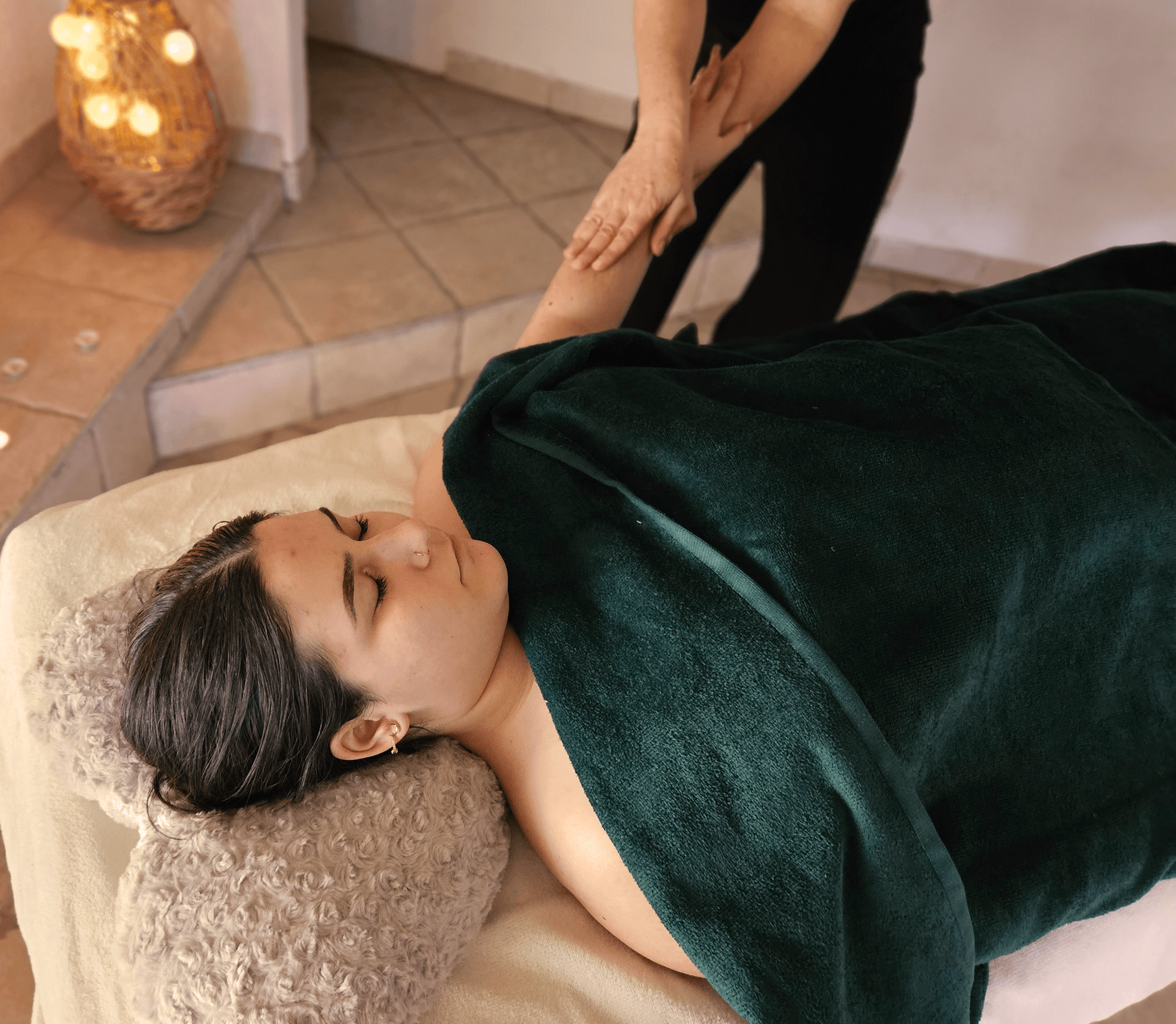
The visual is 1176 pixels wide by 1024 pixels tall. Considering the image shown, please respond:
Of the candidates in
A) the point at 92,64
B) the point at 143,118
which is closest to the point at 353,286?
the point at 143,118

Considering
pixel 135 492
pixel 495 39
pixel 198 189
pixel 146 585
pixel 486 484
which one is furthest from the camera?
pixel 495 39

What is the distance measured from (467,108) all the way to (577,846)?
102 inches

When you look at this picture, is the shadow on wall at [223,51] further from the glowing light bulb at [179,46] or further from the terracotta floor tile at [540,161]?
the terracotta floor tile at [540,161]

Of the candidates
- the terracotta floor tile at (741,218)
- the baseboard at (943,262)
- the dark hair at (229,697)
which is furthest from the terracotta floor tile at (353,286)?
the baseboard at (943,262)

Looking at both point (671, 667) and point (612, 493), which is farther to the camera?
point (612, 493)

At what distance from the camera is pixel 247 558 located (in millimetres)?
814

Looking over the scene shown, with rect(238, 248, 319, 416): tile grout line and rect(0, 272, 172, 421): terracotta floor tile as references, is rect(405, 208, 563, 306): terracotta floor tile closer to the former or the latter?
rect(238, 248, 319, 416): tile grout line

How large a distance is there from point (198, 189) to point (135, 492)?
1026 millimetres

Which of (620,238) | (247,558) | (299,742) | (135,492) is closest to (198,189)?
(135,492)

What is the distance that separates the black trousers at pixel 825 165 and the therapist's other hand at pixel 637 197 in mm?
197

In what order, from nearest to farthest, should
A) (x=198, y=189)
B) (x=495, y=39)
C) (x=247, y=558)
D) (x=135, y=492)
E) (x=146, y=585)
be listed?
(x=247, y=558) < (x=146, y=585) < (x=135, y=492) < (x=198, y=189) < (x=495, y=39)

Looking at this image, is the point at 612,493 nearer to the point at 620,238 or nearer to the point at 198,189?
the point at 620,238

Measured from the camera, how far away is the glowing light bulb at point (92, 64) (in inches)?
64.8

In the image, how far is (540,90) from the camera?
284 cm
